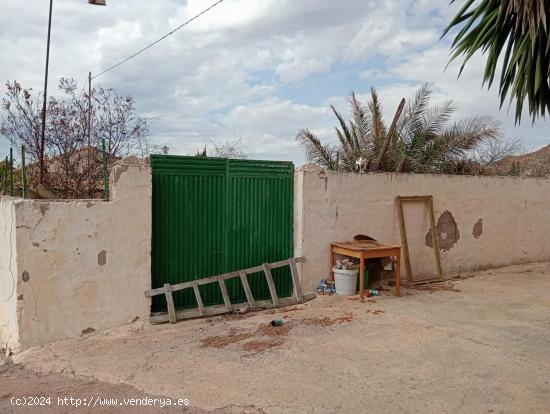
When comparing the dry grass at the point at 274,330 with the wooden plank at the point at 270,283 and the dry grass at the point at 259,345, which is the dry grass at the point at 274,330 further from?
the wooden plank at the point at 270,283

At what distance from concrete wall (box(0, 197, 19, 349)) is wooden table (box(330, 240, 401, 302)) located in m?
4.35

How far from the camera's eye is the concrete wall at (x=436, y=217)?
7.22 m

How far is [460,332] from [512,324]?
889mm

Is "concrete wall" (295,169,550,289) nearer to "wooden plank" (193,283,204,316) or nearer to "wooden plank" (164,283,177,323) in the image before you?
"wooden plank" (193,283,204,316)

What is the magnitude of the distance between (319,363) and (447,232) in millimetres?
5314

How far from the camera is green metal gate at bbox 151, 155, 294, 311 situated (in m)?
6.14

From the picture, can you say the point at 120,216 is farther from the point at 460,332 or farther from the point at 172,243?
the point at 460,332

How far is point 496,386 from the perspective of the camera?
405 centimetres

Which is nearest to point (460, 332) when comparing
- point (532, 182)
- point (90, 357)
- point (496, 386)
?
point (496, 386)

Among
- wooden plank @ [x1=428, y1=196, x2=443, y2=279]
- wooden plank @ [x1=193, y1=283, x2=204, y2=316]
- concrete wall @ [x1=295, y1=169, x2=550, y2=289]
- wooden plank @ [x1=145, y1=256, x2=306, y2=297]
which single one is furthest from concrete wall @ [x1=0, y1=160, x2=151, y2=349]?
wooden plank @ [x1=428, y1=196, x2=443, y2=279]

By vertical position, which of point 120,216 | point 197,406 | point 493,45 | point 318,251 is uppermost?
point 493,45

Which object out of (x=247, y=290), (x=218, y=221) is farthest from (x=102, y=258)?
(x=247, y=290)

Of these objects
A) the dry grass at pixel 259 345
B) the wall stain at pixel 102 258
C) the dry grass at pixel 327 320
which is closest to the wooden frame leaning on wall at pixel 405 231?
the dry grass at pixel 327 320

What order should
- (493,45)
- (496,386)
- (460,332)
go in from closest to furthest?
(496,386) < (460,332) < (493,45)
